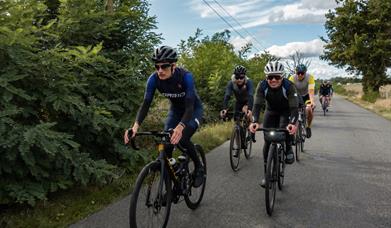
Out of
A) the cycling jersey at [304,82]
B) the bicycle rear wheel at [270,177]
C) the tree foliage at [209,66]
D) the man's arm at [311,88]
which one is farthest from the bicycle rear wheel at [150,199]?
the tree foliage at [209,66]

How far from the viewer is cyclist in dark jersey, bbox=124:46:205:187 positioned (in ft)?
15.2

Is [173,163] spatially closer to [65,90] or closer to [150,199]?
[150,199]

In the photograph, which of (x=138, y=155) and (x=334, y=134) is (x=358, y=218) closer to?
(x=138, y=155)

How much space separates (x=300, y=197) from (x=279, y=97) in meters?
1.61

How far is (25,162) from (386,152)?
9302 millimetres

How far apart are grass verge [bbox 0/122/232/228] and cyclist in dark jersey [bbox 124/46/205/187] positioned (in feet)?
4.71

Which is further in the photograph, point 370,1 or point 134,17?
point 370,1

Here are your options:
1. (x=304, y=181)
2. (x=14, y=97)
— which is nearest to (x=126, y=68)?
(x=14, y=97)

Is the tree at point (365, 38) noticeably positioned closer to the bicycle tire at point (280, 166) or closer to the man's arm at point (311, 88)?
the man's arm at point (311, 88)

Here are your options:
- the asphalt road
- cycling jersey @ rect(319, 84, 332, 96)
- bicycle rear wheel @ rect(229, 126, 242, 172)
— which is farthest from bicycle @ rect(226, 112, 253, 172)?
cycling jersey @ rect(319, 84, 332, 96)

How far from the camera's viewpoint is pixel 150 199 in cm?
430

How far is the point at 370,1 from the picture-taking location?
48531 mm

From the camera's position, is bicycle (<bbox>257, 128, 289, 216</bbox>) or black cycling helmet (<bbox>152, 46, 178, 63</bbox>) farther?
bicycle (<bbox>257, 128, 289, 216</bbox>)

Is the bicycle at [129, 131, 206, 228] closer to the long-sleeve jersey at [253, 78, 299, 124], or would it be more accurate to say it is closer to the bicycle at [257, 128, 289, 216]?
the bicycle at [257, 128, 289, 216]
